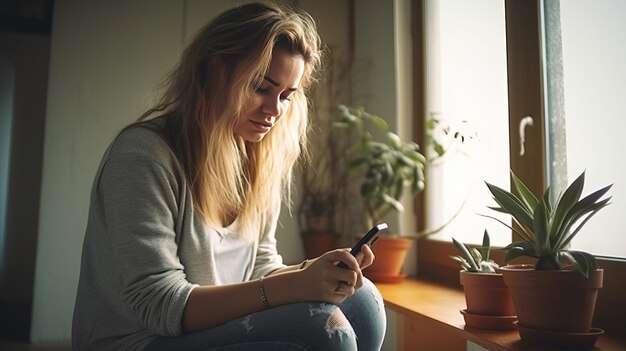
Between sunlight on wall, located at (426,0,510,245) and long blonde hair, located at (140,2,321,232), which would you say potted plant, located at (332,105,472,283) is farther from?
long blonde hair, located at (140,2,321,232)

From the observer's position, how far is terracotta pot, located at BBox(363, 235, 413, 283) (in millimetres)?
1780

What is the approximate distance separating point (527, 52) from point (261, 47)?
751 mm

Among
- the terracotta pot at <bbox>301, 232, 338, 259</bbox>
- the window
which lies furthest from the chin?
the terracotta pot at <bbox>301, 232, 338, 259</bbox>

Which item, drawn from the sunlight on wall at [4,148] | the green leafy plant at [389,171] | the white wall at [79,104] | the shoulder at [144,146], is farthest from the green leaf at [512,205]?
the sunlight on wall at [4,148]

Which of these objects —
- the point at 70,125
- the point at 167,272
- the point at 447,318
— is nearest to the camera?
the point at 167,272

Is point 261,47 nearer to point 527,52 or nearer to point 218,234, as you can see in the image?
point 218,234

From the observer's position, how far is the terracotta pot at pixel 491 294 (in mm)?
1064

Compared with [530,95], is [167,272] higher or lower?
lower

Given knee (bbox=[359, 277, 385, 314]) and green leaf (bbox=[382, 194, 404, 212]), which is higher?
green leaf (bbox=[382, 194, 404, 212])

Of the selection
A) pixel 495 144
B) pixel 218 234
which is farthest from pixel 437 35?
pixel 218 234

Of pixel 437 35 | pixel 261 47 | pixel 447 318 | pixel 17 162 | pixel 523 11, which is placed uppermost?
pixel 437 35

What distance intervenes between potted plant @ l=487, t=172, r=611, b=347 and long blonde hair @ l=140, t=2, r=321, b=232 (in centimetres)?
57

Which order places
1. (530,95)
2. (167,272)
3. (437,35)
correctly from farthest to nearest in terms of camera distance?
(437,35), (530,95), (167,272)

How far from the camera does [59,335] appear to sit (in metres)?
2.07
